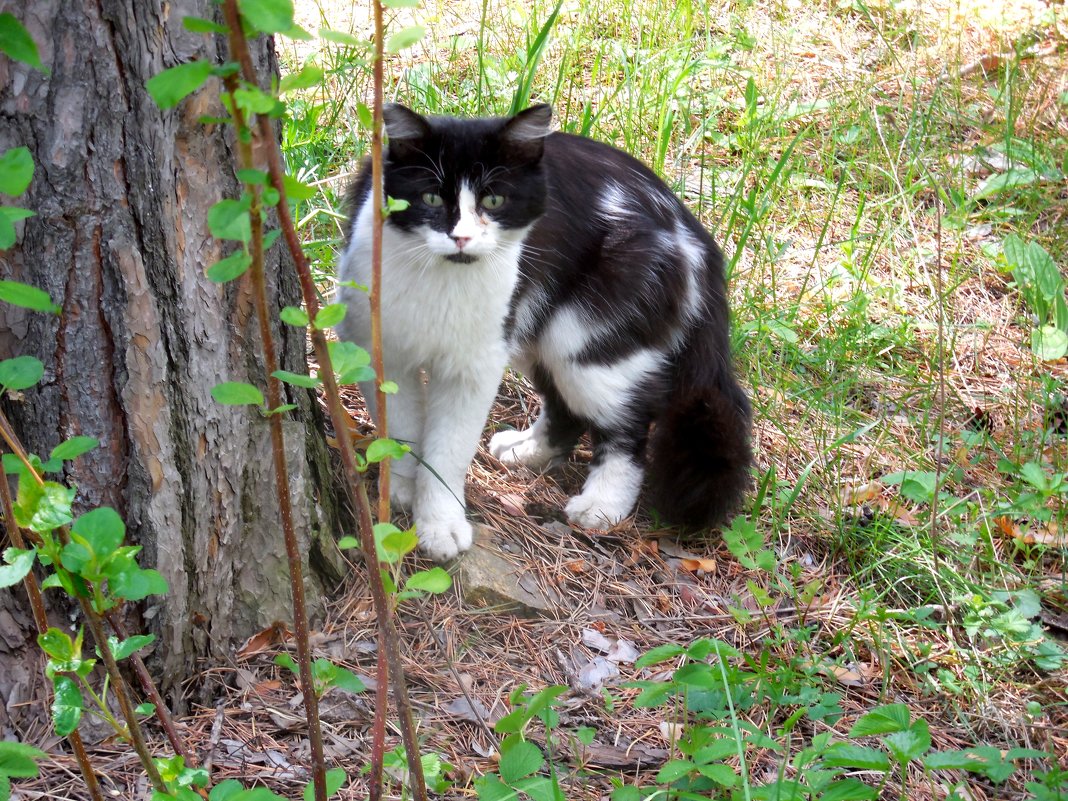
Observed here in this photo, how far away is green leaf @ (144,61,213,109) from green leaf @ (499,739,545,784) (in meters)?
1.05

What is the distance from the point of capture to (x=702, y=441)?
2.64 metres

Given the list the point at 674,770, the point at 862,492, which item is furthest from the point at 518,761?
the point at 862,492

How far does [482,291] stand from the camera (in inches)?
94.9

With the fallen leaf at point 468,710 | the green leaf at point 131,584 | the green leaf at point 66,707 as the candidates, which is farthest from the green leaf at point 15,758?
the fallen leaf at point 468,710

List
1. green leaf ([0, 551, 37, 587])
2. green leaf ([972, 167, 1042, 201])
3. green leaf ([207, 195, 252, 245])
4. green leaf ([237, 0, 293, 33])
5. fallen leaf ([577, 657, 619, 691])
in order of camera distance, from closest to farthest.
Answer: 1. green leaf ([237, 0, 293, 33])
2. green leaf ([207, 195, 252, 245])
3. green leaf ([0, 551, 37, 587])
4. fallen leaf ([577, 657, 619, 691])
5. green leaf ([972, 167, 1042, 201])

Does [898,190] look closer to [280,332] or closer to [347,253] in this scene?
[347,253]

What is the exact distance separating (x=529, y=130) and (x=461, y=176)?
0.20 meters

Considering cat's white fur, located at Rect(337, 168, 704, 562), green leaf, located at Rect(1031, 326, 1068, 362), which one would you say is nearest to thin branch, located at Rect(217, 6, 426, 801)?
cat's white fur, located at Rect(337, 168, 704, 562)

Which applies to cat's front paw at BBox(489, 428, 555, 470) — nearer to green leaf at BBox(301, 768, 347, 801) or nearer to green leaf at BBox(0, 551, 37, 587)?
green leaf at BBox(301, 768, 347, 801)

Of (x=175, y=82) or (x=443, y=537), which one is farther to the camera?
(x=443, y=537)

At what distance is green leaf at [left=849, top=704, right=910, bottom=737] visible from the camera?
157 cm

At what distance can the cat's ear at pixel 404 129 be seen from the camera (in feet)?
7.39

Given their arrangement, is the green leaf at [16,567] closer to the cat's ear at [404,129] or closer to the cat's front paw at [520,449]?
the cat's ear at [404,129]

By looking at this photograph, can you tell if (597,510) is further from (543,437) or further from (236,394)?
(236,394)
